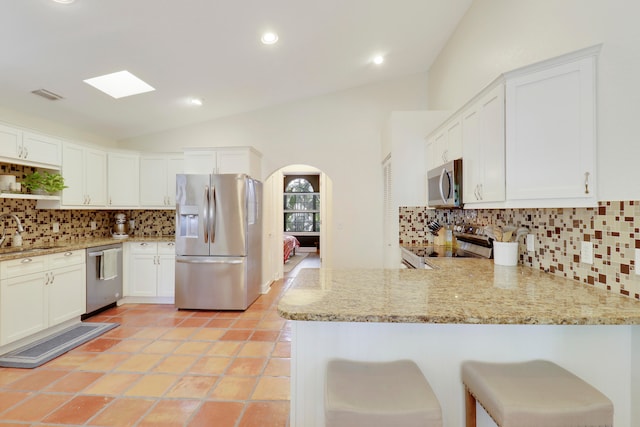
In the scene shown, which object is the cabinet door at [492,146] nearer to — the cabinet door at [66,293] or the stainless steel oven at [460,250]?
the stainless steel oven at [460,250]

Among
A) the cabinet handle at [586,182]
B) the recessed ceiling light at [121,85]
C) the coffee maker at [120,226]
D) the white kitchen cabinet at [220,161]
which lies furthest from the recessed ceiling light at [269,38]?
the coffee maker at [120,226]

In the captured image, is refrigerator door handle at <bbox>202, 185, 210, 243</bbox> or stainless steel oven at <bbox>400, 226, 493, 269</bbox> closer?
stainless steel oven at <bbox>400, 226, 493, 269</bbox>

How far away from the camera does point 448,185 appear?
9.34 feet

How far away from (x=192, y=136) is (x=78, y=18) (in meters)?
2.76

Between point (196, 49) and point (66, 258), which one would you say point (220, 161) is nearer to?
point (196, 49)

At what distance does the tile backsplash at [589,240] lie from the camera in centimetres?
150

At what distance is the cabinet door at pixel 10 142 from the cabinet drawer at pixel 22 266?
3.42 ft

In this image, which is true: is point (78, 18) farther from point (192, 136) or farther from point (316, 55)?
point (192, 136)

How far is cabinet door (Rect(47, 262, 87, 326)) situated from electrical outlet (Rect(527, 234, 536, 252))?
4499 millimetres

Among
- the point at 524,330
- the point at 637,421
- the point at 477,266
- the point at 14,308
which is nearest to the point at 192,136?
the point at 14,308

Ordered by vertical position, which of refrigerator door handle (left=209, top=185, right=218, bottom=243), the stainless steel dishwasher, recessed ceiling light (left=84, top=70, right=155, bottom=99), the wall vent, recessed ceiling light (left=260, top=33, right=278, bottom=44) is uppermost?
recessed ceiling light (left=260, top=33, right=278, bottom=44)

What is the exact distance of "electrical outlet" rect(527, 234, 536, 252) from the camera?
225cm

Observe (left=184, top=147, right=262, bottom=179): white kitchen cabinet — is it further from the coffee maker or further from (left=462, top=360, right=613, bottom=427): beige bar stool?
(left=462, top=360, right=613, bottom=427): beige bar stool

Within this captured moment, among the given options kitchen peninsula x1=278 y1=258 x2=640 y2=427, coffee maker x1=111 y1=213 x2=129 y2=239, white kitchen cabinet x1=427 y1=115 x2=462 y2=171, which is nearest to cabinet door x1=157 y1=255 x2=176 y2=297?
coffee maker x1=111 y1=213 x2=129 y2=239
